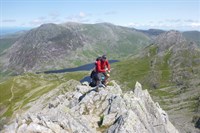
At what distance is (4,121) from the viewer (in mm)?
141375

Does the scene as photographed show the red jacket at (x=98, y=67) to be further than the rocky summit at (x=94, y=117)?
Yes

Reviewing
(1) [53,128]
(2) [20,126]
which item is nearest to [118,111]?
(1) [53,128]

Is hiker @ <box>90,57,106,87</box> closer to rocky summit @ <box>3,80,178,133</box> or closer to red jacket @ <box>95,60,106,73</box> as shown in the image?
red jacket @ <box>95,60,106,73</box>

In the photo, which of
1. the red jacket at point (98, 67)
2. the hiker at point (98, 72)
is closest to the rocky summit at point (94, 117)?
the hiker at point (98, 72)

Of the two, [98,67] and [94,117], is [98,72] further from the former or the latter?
[94,117]

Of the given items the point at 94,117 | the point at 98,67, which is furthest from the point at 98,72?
the point at 94,117

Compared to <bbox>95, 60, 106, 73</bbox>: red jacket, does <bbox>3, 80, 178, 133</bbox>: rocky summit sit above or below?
below

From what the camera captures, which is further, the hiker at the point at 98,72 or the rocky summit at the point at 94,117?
the hiker at the point at 98,72

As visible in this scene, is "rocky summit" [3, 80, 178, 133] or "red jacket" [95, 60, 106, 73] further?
"red jacket" [95, 60, 106, 73]

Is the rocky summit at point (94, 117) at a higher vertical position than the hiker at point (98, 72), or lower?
lower

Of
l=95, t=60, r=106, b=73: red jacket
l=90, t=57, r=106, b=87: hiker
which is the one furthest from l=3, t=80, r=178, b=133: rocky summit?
l=95, t=60, r=106, b=73: red jacket

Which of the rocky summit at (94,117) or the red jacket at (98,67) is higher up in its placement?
the red jacket at (98,67)

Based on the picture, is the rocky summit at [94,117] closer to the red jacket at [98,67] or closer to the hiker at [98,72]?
the hiker at [98,72]

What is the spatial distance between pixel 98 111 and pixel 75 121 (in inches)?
324
